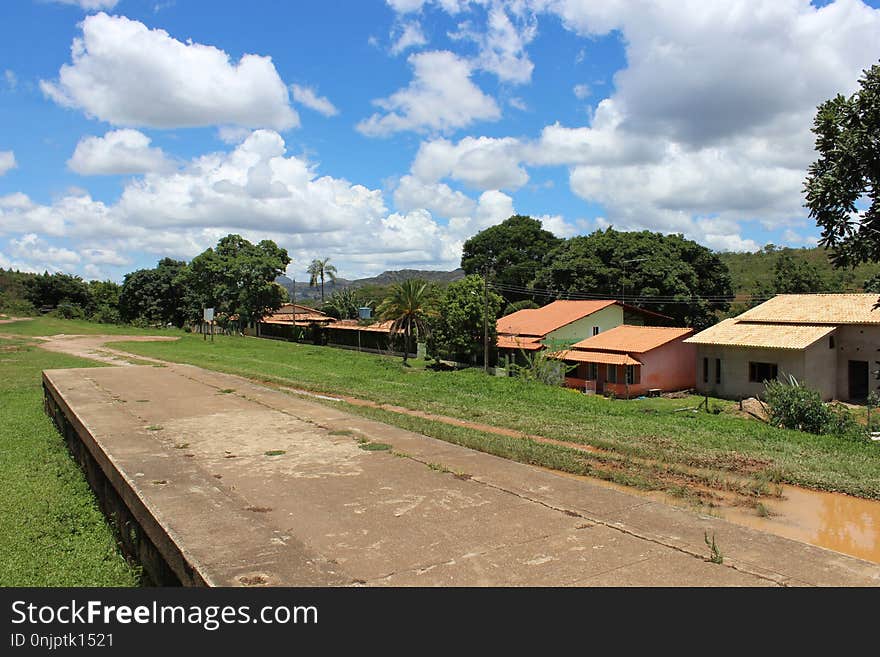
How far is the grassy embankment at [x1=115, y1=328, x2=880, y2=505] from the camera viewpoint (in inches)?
347

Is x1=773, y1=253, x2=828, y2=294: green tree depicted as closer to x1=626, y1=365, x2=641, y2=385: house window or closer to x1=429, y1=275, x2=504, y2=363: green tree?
x1=626, y1=365, x2=641, y2=385: house window

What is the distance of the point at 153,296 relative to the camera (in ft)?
198

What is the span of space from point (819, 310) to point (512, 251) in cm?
3013

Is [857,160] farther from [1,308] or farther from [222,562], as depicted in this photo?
[1,308]

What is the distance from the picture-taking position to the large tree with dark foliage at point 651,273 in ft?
137

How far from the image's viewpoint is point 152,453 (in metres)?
7.57

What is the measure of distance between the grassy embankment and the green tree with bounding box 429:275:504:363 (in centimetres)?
658

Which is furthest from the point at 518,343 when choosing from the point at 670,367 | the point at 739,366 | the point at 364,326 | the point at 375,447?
the point at 375,447

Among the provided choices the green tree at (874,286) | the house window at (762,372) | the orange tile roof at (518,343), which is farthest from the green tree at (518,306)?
the green tree at (874,286)

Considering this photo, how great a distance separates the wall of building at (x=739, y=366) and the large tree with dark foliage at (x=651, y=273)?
44.9ft

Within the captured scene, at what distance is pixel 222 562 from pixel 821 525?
20.8 ft

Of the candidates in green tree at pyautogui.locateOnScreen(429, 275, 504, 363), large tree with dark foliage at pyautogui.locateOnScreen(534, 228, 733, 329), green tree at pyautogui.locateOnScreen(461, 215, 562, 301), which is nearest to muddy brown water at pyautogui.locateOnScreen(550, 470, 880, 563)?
green tree at pyautogui.locateOnScreen(429, 275, 504, 363)
